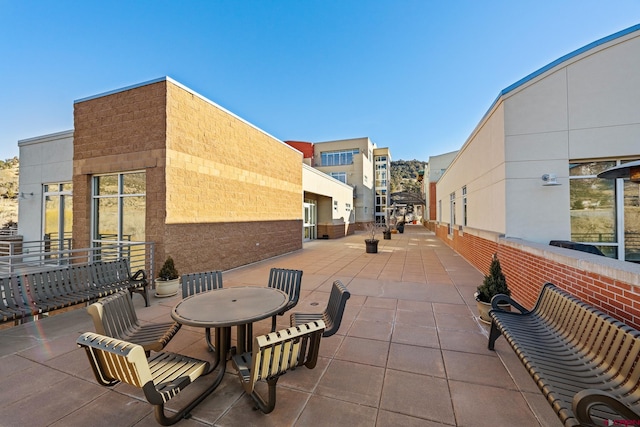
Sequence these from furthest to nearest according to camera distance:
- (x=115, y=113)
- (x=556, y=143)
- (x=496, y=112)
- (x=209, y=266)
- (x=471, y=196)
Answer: (x=471, y=196) < (x=209, y=266) < (x=115, y=113) < (x=496, y=112) < (x=556, y=143)

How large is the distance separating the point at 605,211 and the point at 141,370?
27.2ft

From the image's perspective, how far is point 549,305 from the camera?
3229 mm

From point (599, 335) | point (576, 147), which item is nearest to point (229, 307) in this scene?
point (599, 335)

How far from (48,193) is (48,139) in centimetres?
213

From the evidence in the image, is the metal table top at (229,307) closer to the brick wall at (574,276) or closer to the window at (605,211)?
the brick wall at (574,276)

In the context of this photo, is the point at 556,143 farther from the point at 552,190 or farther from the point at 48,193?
the point at 48,193

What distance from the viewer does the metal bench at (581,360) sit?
1.59 metres

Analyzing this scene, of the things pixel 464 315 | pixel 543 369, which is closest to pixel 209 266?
pixel 464 315

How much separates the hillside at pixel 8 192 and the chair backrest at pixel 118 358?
28.4m

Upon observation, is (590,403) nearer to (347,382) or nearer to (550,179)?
(347,382)

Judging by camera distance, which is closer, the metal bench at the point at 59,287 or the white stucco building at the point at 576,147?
the metal bench at the point at 59,287

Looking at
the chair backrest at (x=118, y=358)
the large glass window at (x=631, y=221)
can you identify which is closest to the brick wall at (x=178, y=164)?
the chair backrest at (x=118, y=358)

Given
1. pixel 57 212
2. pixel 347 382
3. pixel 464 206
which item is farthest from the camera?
pixel 464 206

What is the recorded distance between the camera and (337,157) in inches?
1417
